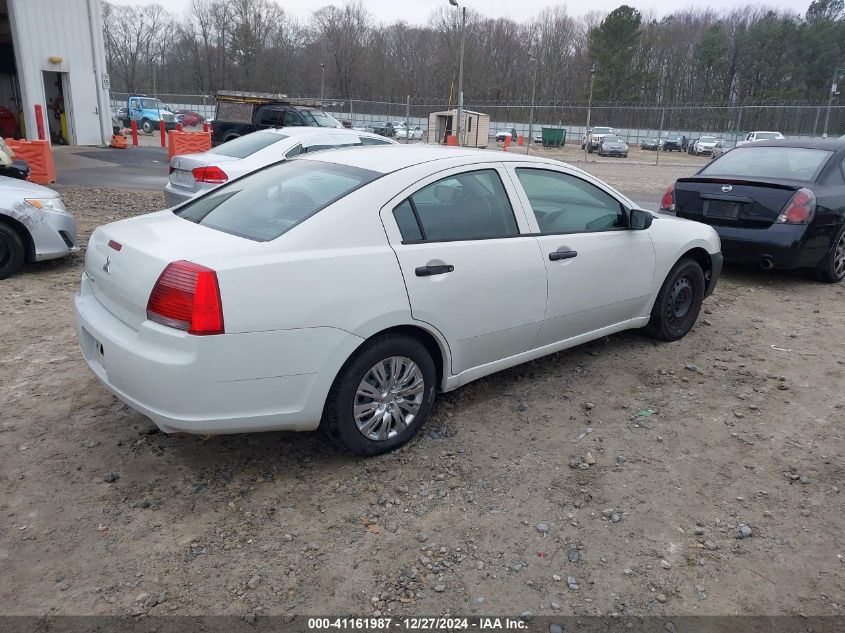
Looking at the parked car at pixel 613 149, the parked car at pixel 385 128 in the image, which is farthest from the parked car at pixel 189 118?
the parked car at pixel 613 149

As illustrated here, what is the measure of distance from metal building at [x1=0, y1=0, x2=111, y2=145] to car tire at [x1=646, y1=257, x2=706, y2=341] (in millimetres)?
20463

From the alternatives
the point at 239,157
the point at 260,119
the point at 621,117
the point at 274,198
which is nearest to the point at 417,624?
the point at 274,198

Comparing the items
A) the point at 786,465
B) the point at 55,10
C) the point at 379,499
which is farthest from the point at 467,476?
the point at 55,10

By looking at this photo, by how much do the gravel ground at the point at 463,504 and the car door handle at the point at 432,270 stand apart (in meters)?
0.99

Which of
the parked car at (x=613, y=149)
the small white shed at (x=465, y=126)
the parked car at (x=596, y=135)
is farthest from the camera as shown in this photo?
the parked car at (x=596, y=135)

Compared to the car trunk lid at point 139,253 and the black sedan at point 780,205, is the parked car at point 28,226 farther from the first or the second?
the black sedan at point 780,205

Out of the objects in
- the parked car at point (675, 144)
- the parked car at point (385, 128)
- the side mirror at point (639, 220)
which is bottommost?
the parked car at point (675, 144)

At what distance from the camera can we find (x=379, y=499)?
3.20m

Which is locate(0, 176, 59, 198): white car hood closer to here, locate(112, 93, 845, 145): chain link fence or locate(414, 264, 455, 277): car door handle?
locate(414, 264, 455, 277): car door handle

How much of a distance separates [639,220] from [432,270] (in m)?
1.91

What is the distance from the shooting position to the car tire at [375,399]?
10.6 feet

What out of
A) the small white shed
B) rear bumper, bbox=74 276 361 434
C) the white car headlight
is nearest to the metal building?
the small white shed

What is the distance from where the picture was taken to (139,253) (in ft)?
10.3

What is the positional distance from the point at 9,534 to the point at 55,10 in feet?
74.3
